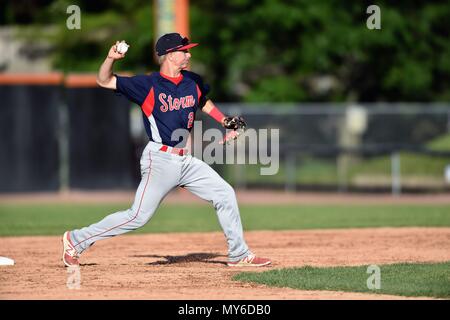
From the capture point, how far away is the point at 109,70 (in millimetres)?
8828

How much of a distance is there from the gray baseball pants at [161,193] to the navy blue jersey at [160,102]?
15 centimetres

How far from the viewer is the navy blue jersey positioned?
9078mm

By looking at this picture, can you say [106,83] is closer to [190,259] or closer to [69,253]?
[69,253]

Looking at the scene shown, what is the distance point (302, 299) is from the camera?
7.66 m

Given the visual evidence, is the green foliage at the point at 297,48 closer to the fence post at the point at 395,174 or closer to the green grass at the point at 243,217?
the fence post at the point at 395,174

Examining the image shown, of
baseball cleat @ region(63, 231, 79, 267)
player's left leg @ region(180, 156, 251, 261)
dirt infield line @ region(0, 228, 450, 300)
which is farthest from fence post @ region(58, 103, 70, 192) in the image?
player's left leg @ region(180, 156, 251, 261)

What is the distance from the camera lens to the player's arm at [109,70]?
28.6ft

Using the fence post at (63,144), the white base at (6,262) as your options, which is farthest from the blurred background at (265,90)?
the white base at (6,262)

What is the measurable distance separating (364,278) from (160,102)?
2.45 m

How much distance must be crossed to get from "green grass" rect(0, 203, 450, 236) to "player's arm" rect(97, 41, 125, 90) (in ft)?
18.3

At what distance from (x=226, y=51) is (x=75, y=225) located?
16.0m

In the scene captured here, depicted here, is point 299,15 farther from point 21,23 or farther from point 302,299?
point 302,299

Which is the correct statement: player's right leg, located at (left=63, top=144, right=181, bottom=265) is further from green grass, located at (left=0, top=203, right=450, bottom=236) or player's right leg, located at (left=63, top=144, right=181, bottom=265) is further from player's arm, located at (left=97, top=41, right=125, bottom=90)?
green grass, located at (left=0, top=203, right=450, bottom=236)

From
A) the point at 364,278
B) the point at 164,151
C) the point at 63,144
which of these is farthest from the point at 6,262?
the point at 63,144
